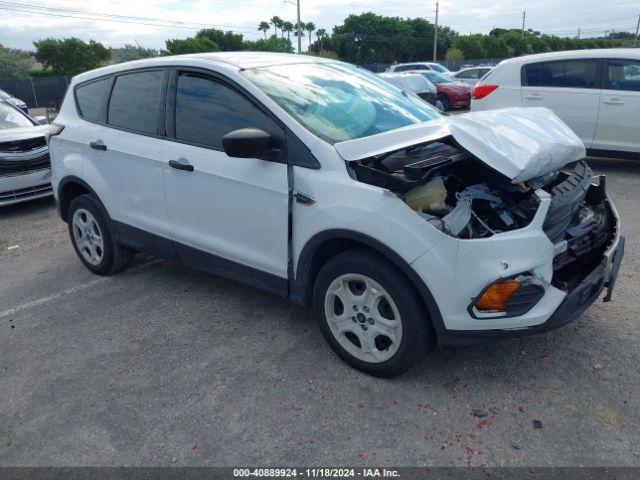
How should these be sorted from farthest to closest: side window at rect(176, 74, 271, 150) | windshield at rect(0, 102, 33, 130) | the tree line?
the tree line < windshield at rect(0, 102, 33, 130) < side window at rect(176, 74, 271, 150)

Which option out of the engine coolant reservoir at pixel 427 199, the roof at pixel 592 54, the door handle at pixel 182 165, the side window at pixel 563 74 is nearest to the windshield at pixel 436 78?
the roof at pixel 592 54

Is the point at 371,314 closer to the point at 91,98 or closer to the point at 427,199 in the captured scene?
the point at 427,199

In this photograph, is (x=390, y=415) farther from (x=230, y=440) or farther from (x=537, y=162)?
(x=537, y=162)

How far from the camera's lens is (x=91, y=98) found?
4762 mm

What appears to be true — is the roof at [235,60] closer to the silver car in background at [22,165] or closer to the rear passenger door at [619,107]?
the silver car in background at [22,165]

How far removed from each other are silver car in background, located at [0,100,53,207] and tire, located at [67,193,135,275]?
2795 mm

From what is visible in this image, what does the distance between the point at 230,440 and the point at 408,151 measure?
75.6 inches

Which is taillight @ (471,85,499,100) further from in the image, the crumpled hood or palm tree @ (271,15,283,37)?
palm tree @ (271,15,283,37)

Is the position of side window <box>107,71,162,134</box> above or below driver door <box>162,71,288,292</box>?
above

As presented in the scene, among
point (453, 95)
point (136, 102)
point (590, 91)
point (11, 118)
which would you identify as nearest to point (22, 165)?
point (11, 118)

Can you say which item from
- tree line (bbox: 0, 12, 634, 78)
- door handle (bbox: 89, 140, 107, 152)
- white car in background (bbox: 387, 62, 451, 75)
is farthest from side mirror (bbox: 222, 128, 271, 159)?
tree line (bbox: 0, 12, 634, 78)

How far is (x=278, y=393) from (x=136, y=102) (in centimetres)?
255

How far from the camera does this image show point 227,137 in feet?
10.3

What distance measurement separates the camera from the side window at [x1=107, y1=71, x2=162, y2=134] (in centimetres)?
413
